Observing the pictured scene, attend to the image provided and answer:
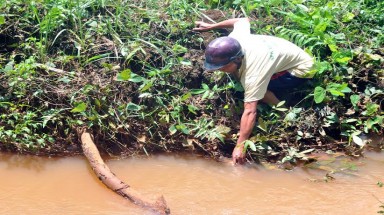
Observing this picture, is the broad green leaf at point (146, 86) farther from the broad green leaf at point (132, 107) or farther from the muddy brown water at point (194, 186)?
the muddy brown water at point (194, 186)

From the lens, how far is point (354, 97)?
4746 mm

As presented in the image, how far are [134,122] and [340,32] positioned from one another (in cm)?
231

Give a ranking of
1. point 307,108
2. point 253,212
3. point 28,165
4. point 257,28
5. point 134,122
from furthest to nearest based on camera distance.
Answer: point 257,28 → point 307,108 → point 134,122 → point 28,165 → point 253,212

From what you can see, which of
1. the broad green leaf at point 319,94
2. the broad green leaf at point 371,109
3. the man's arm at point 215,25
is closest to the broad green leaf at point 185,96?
the man's arm at point 215,25

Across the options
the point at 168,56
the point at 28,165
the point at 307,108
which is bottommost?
the point at 28,165

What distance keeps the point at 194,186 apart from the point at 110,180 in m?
0.65

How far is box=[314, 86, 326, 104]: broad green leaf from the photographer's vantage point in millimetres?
4586

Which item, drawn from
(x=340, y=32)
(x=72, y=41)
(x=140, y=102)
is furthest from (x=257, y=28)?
(x=72, y=41)

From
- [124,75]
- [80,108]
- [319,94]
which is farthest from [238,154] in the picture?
[80,108]

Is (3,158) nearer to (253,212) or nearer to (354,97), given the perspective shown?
(253,212)

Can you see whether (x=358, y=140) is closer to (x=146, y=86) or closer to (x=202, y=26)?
(x=202, y=26)

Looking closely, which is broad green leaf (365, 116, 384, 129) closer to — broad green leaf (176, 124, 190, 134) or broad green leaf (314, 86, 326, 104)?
broad green leaf (314, 86, 326, 104)

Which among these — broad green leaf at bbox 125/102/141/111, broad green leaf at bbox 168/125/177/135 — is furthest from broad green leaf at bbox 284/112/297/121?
broad green leaf at bbox 125/102/141/111

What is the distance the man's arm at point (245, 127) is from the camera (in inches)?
167
